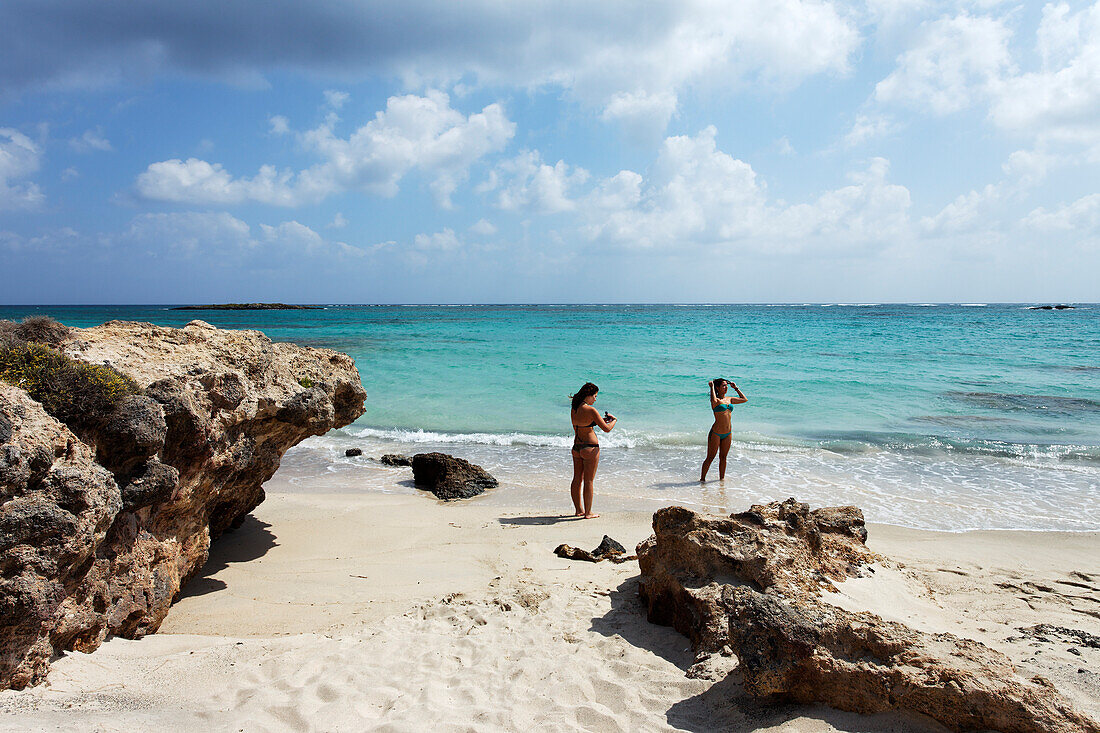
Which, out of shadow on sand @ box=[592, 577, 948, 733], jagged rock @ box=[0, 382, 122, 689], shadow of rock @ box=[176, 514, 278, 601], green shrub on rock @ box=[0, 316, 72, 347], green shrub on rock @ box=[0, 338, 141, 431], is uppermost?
green shrub on rock @ box=[0, 316, 72, 347]

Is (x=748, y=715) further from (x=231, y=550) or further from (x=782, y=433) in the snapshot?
(x=782, y=433)

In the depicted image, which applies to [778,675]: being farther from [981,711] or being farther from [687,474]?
[687,474]

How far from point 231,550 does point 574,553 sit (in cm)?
341

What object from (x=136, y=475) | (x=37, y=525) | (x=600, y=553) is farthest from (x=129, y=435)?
(x=600, y=553)

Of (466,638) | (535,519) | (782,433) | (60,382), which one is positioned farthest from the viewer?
(782,433)

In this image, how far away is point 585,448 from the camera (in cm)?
755

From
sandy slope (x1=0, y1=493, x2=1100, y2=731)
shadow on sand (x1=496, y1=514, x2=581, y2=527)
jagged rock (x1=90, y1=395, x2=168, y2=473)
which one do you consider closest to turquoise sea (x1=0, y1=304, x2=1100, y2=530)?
shadow on sand (x1=496, y1=514, x2=581, y2=527)

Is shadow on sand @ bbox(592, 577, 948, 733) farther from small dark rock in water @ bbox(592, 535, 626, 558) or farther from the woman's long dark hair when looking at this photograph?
the woman's long dark hair

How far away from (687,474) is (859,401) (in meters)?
8.78

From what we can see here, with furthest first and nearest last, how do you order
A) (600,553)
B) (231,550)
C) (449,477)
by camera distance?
1. (449,477)
2. (231,550)
3. (600,553)

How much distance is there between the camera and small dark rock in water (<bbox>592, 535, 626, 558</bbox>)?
18.8 feet

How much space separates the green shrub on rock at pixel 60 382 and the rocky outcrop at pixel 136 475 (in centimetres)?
9

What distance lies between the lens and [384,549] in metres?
6.11

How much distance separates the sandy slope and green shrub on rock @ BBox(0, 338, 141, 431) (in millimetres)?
1362
